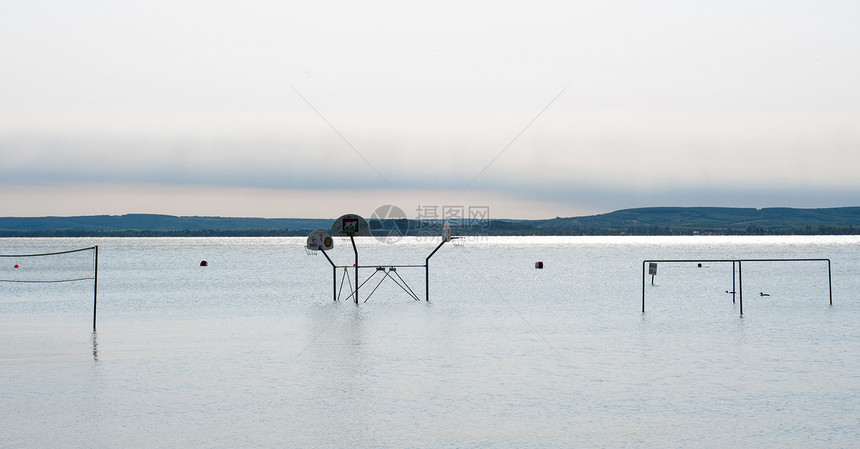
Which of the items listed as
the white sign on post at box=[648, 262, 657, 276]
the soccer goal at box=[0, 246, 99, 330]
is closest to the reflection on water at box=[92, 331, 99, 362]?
the soccer goal at box=[0, 246, 99, 330]

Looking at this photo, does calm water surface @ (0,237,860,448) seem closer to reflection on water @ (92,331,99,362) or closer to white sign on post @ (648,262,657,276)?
reflection on water @ (92,331,99,362)

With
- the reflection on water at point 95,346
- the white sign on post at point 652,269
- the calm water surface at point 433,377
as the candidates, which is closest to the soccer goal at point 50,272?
the reflection on water at point 95,346

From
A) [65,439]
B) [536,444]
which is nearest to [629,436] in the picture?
[536,444]

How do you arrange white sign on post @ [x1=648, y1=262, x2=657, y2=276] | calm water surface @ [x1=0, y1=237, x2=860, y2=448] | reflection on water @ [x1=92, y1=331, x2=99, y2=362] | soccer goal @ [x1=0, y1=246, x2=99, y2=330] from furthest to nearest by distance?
white sign on post @ [x1=648, y1=262, x2=657, y2=276] < soccer goal @ [x1=0, y1=246, x2=99, y2=330] < reflection on water @ [x1=92, y1=331, x2=99, y2=362] < calm water surface @ [x1=0, y1=237, x2=860, y2=448]

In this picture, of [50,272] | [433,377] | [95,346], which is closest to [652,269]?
[433,377]

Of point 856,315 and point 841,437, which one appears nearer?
point 841,437

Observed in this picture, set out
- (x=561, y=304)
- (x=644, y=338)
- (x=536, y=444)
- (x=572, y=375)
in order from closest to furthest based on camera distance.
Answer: (x=536, y=444), (x=572, y=375), (x=644, y=338), (x=561, y=304)

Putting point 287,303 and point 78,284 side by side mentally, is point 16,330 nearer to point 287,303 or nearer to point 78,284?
point 287,303

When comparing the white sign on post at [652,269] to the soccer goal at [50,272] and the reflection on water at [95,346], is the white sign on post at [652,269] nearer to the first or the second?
the soccer goal at [50,272]

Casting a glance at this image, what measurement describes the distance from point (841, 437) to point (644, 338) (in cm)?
967

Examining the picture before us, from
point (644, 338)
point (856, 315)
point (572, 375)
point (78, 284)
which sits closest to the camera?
point (572, 375)

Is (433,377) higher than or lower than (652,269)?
lower

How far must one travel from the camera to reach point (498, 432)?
9.95 m

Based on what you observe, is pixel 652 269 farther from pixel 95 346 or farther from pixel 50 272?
pixel 50 272
